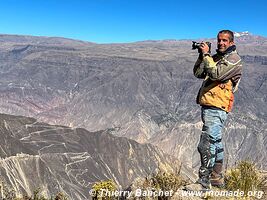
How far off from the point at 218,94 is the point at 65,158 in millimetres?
69763

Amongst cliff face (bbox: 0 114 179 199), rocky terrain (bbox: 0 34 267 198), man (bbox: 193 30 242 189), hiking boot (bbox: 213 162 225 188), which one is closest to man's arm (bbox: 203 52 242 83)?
man (bbox: 193 30 242 189)

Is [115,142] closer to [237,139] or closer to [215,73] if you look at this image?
[237,139]


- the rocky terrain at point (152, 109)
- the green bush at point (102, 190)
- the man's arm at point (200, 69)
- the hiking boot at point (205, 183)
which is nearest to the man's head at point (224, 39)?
the man's arm at point (200, 69)

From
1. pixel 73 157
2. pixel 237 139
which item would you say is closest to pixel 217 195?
pixel 73 157

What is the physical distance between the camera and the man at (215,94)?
244 inches

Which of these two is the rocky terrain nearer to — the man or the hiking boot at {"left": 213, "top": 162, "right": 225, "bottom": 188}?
the hiking boot at {"left": 213, "top": 162, "right": 225, "bottom": 188}

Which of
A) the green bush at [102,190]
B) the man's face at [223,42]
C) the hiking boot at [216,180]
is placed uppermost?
the man's face at [223,42]

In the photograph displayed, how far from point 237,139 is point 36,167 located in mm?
83810

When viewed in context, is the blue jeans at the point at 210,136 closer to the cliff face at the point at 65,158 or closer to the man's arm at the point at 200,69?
the man's arm at the point at 200,69

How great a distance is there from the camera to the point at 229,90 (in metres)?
6.33

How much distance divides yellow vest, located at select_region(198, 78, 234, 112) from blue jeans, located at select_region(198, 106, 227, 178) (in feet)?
0.31

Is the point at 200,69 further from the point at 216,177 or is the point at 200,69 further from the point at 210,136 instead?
the point at 216,177

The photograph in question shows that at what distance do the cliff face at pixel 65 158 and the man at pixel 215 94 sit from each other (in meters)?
48.6

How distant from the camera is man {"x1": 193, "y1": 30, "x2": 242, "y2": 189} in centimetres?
620
